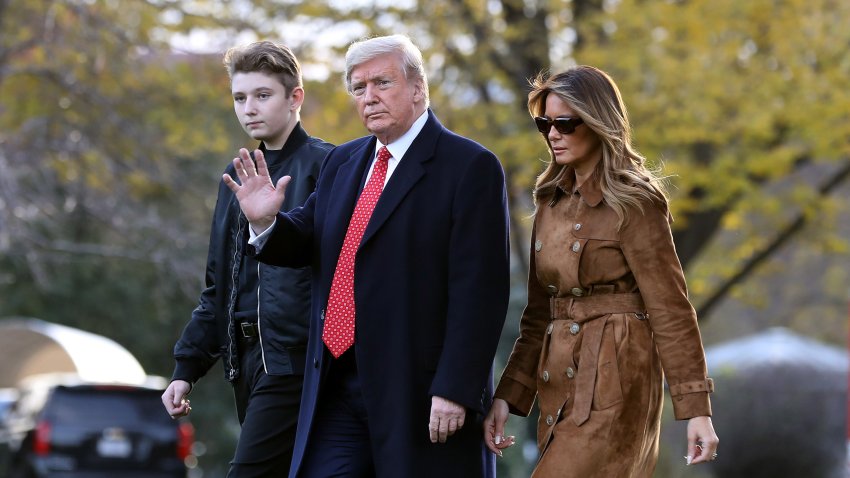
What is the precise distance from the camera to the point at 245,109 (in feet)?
18.0

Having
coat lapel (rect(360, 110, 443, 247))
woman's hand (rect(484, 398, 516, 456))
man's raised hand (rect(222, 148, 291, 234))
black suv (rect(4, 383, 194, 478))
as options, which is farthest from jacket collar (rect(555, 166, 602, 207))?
black suv (rect(4, 383, 194, 478))

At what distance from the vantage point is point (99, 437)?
601 inches

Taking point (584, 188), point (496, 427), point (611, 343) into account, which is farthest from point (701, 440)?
point (584, 188)

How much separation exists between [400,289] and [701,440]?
101 cm

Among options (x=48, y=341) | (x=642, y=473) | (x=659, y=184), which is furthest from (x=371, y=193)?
(x=48, y=341)

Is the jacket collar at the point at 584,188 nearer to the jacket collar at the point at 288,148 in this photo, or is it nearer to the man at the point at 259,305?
the man at the point at 259,305

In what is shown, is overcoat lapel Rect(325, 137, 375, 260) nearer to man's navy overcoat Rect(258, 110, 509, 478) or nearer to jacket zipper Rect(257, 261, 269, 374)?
man's navy overcoat Rect(258, 110, 509, 478)

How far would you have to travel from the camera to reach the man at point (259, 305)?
5281 mm

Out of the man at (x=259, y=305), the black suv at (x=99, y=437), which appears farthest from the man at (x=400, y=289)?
the black suv at (x=99, y=437)

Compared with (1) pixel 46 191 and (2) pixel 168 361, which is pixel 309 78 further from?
(2) pixel 168 361

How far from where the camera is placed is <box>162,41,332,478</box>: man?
5.28m

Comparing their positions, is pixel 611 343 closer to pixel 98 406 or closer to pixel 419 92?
pixel 419 92

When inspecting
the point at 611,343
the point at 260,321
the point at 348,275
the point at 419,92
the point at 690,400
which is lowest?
the point at 690,400

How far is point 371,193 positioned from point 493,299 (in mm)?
553
